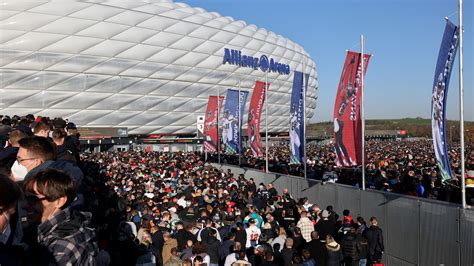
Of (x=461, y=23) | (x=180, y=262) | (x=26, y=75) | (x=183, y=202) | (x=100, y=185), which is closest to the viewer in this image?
(x=180, y=262)

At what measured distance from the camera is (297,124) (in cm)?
1708

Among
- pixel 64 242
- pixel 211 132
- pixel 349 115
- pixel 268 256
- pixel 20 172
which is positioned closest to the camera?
pixel 64 242

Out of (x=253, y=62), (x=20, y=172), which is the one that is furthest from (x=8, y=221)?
(x=253, y=62)

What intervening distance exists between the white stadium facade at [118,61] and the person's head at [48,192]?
113 feet

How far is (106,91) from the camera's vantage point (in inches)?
1711

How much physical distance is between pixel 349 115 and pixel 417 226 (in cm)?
424

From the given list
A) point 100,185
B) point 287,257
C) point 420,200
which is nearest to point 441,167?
point 420,200

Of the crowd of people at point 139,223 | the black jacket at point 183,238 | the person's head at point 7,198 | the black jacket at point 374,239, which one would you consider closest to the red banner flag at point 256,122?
the crowd of people at point 139,223

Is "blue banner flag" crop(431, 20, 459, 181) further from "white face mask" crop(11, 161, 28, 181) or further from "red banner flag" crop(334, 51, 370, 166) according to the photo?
"white face mask" crop(11, 161, 28, 181)

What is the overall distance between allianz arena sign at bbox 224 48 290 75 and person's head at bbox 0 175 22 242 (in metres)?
49.8

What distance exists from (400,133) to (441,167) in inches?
4917

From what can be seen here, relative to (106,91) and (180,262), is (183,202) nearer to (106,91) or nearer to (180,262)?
(180,262)

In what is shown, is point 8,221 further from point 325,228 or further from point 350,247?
point 325,228

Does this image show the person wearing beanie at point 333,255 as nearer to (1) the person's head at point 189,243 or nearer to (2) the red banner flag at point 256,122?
(1) the person's head at point 189,243
